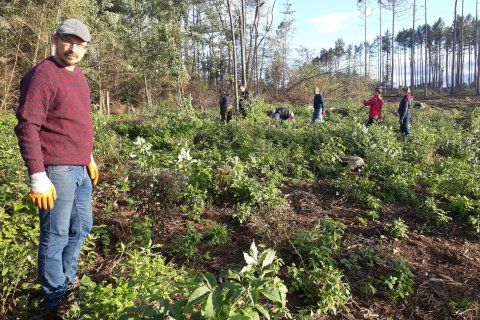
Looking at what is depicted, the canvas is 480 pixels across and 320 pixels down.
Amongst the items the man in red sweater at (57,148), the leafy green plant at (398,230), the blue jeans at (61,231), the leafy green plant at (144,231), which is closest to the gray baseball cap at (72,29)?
the man in red sweater at (57,148)

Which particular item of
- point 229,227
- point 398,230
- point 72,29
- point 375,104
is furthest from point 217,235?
point 375,104

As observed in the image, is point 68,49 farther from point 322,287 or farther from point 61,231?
point 322,287

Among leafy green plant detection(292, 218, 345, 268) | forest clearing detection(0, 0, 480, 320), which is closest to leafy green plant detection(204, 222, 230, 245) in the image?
forest clearing detection(0, 0, 480, 320)

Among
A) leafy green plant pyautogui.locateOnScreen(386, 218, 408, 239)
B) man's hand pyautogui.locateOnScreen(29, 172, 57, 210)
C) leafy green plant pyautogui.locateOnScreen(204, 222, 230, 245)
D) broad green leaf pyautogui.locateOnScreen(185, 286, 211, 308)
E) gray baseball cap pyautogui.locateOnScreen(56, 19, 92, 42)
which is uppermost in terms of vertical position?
gray baseball cap pyautogui.locateOnScreen(56, 19, 92, 42)

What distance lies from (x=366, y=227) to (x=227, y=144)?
3.75m

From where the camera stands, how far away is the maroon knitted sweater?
2.09m

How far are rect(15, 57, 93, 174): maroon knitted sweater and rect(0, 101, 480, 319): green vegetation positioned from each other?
0.85 m

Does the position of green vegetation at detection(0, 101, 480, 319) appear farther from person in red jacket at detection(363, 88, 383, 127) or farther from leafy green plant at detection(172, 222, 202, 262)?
person in red jacket at detection(363, 88, 383, 127)

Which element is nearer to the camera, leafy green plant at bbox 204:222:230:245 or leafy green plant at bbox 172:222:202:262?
leafy green plant at bbox 172:222:202:262

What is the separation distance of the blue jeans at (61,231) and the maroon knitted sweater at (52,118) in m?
0.11

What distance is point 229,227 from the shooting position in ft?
13.6

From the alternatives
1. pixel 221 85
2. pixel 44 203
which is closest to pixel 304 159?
pixel 44 203

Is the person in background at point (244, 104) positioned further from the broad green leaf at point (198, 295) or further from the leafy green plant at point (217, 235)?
the broad green leaf at point (198, 295)

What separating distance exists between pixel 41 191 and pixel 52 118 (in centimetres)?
50
